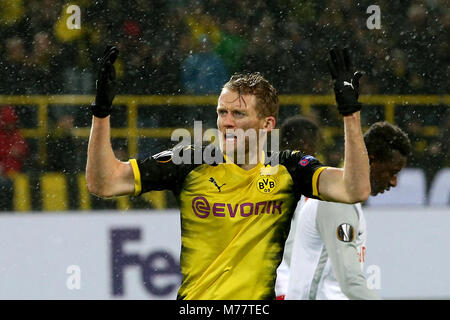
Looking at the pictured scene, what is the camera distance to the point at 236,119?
9.57 ft

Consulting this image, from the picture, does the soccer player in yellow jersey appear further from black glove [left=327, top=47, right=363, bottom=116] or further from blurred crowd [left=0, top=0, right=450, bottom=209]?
blurred crowd [left=0, top=0, right=450, bottom=209]

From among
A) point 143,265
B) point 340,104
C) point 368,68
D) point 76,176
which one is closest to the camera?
point 340,104

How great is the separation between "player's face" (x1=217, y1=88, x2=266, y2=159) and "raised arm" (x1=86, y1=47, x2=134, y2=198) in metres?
0.37

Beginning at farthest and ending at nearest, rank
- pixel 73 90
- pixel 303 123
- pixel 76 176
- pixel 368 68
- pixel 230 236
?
1. pixel 368 68
2. pixel 73 90
3. pixel 76 176
4. pixel 303 123
5. pixel 230 236

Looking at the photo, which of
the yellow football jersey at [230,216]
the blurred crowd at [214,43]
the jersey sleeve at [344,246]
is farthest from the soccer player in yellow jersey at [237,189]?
the blurred crowd at [214,43]

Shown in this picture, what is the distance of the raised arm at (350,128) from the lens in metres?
2.68

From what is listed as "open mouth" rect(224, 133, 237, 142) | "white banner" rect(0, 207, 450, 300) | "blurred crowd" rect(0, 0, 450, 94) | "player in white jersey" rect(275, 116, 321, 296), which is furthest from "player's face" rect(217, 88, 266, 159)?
"blurred crowd" rect(0, 0, 450, 94)

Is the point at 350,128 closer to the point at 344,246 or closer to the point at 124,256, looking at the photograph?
the point at 344,246

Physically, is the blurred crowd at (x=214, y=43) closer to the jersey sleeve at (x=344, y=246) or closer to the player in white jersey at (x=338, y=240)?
the player in white jersey at (x=338, y=240)

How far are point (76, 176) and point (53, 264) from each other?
4.21 ft

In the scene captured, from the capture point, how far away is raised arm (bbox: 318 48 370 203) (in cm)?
268

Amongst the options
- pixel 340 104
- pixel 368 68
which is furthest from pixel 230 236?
pixel 368 68
